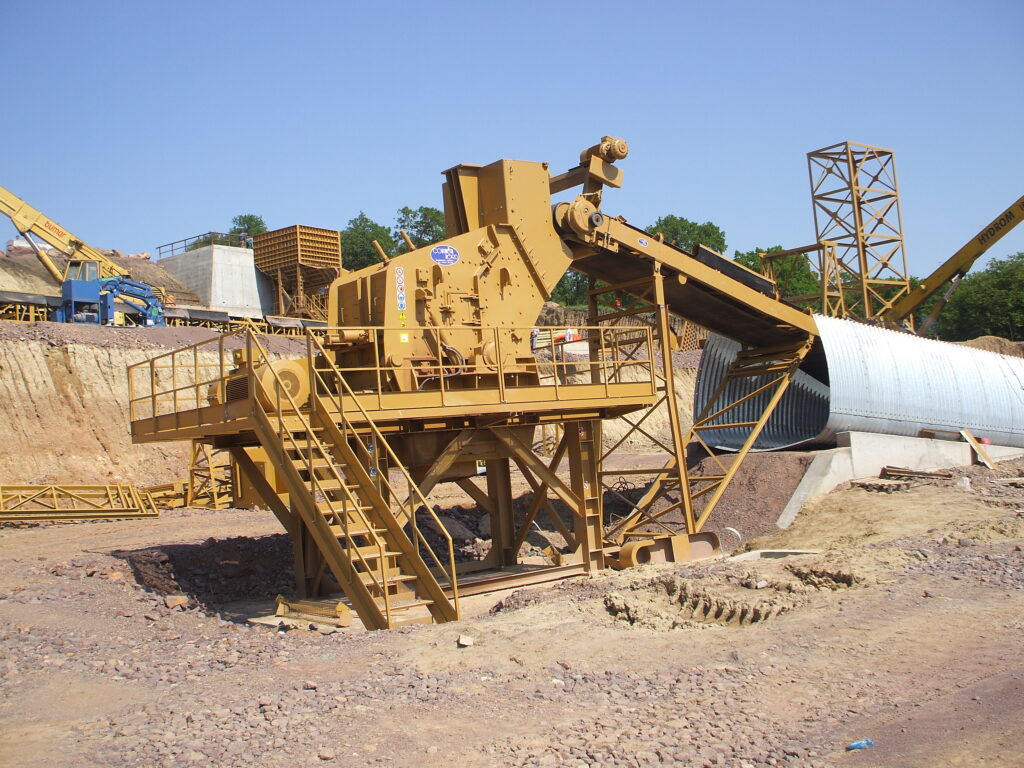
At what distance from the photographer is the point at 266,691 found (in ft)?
23.2

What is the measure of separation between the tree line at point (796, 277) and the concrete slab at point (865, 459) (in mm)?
35640

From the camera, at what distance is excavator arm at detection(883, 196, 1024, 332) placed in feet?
99.0

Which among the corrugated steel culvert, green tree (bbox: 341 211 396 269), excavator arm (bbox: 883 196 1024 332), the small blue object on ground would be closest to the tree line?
green tree (bbox: 341 211 396 269)

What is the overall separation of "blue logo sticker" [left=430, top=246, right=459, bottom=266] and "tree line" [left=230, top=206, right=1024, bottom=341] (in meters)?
40.9

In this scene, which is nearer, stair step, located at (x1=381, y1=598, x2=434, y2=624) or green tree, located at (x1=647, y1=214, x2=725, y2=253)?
stair step, located at (x1=381, y1=598, x2=434, y2=624)

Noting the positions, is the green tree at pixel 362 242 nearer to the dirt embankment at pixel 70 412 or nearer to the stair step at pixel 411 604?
the dirt embankment at pixel 70 412

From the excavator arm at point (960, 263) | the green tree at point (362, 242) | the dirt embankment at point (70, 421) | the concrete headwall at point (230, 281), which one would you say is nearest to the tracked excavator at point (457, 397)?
the dirt embankment at point (70, 421)

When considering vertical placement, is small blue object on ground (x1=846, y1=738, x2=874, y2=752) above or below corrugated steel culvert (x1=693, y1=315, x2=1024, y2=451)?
below

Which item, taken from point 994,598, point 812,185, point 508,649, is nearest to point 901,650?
point 994,598

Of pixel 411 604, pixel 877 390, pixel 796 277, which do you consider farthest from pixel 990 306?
pixel 411 604

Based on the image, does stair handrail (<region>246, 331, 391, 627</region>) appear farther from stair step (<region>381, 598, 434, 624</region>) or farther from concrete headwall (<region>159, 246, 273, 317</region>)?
Result: concrete headwall (<region>159, 246, 273, 317</region>)

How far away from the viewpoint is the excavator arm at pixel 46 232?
35.5m

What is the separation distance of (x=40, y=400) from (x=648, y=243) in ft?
63.6

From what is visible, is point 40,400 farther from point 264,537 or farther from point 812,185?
point 812,185
